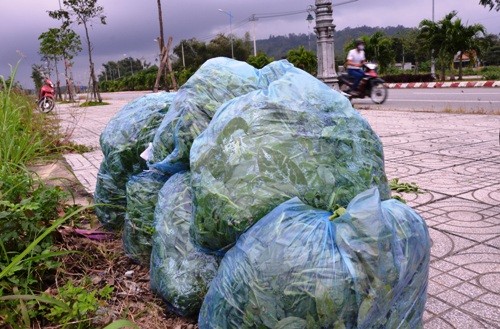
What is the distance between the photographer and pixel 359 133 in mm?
1650

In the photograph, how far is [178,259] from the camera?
72.2 inches

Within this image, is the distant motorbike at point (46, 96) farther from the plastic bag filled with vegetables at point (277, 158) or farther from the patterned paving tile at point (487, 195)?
the plastic bag filled with vegetables at point (277, 158)

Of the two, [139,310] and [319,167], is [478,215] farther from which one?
[139,310]

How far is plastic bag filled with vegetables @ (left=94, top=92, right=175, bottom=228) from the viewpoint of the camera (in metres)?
2.49

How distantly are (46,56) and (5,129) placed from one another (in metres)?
27.9

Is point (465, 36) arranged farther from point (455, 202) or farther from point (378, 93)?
point (455, 202)

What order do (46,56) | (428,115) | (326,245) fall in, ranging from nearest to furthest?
(326,245) < (428,115) < (46,56)

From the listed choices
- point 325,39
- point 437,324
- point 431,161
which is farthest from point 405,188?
point 325,39

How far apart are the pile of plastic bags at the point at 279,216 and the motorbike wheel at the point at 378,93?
9.73 m

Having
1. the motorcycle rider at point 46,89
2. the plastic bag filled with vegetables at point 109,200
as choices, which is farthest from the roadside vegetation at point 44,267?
the motorcycle rider at point 46,89

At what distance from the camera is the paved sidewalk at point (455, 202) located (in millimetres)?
1952

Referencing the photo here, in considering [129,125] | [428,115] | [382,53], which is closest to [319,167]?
[129,125]

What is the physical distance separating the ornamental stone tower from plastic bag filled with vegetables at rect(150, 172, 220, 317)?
23.2 feet

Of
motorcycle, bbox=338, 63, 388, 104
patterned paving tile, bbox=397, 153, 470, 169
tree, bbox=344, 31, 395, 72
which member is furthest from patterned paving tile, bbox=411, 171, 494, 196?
tree, bbox=344, 31, 395, 72
